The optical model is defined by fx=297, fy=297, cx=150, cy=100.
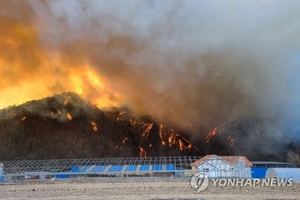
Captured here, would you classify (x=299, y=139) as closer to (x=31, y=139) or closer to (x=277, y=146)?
(x=277, y=146)

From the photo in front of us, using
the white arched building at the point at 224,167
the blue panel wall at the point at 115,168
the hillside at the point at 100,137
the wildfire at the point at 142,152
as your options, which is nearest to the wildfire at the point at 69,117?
the hillside at the point at 100,137

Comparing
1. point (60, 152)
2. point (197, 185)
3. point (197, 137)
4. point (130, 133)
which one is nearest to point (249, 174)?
point (197, 185)

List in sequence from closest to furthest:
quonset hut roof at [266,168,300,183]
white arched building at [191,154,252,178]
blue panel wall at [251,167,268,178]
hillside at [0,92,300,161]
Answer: quonset hut roof at [266,168,300,183] → white arched building at [191,154,252,178] → blue panel wall at [251,167,268,178] → hillside at [0,92,300,161]

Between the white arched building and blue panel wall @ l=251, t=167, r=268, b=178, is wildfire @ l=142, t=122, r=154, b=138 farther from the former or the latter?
blue panel wall @ l=251, t=167, r=268, b=178

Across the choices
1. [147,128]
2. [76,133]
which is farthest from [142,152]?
[76,133]

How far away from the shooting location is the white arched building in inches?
1574

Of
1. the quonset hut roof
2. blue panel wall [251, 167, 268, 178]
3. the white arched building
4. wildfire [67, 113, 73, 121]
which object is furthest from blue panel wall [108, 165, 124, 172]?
wildfire [67, 113, 73, 121]

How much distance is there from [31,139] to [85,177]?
30.8 meters

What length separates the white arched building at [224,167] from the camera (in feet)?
131

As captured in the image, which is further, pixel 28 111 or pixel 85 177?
pixel 28 111

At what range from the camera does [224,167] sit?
138ft

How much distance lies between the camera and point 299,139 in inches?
2527

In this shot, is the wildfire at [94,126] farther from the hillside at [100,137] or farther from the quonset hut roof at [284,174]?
the quonset hut roof at [284,174]

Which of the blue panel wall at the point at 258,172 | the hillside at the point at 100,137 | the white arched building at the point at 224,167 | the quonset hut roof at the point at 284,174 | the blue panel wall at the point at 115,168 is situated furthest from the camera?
the hillside at the point at 100,137
